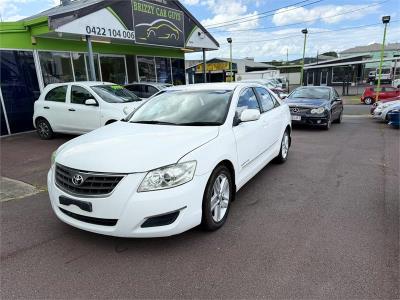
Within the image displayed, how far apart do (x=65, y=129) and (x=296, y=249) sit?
24.9ft

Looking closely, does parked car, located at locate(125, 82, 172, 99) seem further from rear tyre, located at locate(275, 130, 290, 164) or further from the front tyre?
the front tyre

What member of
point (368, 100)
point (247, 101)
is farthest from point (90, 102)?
point (368, 100)

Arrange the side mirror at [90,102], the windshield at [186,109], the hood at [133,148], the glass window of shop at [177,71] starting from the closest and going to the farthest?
1. the hood at [133,148]
2. the windshield at [186,109]
3. the side mirror at [90,102]
4. the glass window of shop at [177,71]

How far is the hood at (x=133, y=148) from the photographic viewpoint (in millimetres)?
2930

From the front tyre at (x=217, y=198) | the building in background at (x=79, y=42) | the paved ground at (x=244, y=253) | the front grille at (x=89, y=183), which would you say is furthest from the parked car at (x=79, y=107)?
the front grille at (x=89, y=183)

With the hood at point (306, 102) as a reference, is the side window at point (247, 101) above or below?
above

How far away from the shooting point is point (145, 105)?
187 inches

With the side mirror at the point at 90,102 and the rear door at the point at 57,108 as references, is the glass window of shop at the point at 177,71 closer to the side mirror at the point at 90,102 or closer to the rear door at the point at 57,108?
the rear door at the point at 57,108

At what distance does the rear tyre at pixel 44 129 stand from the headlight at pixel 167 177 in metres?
7.42

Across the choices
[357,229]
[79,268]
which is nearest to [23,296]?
[79,268]

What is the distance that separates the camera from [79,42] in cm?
1216

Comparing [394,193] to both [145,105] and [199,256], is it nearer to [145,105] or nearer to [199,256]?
[199,256]

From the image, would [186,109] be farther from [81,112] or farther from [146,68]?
[146,68]

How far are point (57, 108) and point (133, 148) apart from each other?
261 inches
